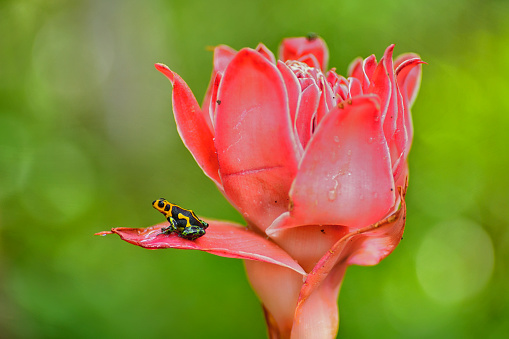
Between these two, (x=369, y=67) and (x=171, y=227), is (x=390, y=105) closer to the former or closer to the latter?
(x=369, y=67)

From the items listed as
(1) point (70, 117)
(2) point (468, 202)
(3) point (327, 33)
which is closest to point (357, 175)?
(2) point (468, 202)

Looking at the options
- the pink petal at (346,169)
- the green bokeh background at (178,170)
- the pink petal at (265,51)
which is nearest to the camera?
the pink petal at (346,169)

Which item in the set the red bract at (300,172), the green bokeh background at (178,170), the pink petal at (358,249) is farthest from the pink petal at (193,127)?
the green bokeh background at (178,170)

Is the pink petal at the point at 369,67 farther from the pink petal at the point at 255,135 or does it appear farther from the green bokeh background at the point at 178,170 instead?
the green bokeh background at the point at 178,170

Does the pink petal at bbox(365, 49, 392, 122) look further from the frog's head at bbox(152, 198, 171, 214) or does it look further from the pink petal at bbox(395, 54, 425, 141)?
the frog's head at bbox(152, 198, 171, 214)

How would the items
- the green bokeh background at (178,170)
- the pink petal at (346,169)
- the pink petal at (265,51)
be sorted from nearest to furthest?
the pink petal at (346,169), the pink petal at (265,51), the green bokeh background at (178,170)

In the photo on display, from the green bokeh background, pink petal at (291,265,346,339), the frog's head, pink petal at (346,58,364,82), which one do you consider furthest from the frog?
the green bokeh background

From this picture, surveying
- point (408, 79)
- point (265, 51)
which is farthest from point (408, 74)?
point (265, 51)
